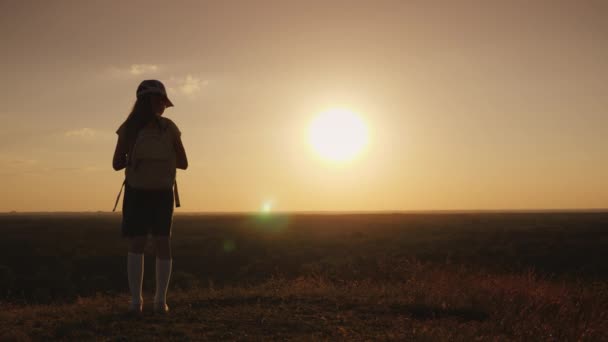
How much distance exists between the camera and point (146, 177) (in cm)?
483

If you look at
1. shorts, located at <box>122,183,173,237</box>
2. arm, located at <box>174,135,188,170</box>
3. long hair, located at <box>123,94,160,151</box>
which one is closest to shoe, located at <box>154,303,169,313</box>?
shorts, located at <box>122,183,173,237</box>

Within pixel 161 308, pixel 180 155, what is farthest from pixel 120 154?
pixel 161 308

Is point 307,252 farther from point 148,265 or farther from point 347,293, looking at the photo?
point 347,293

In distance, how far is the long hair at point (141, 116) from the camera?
16.1 feet

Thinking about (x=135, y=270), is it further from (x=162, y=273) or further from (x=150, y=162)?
(x=150, y=162)

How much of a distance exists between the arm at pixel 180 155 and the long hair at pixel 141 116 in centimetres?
30

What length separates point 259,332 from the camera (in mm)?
4492

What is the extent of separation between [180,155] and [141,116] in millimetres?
592

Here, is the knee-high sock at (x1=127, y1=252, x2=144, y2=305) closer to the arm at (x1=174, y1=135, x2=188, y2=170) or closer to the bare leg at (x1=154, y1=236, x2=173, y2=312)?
the bare leg at (x1=154, y1=236, x2=173, y2=312)

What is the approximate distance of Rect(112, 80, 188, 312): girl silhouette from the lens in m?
4.82

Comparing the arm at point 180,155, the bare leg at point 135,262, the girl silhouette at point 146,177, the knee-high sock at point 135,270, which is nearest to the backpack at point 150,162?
the girl silhouette at point 146,177

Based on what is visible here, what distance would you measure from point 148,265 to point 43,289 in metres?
6.96

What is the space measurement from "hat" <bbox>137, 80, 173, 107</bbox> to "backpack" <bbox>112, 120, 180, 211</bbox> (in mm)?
392

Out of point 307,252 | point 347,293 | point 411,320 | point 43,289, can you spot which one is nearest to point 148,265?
point 43,289
